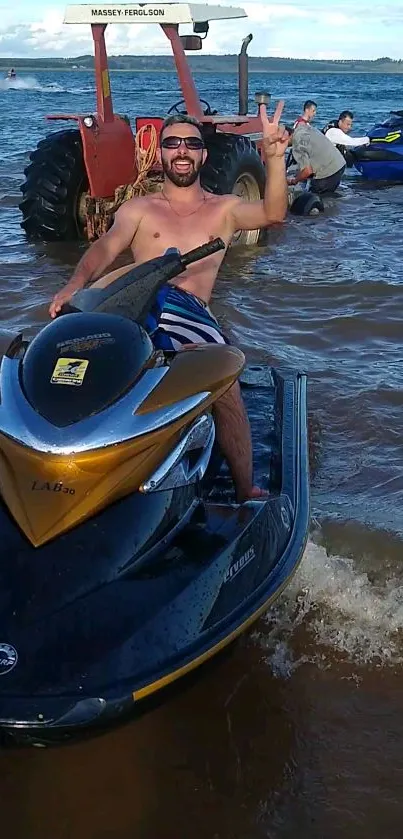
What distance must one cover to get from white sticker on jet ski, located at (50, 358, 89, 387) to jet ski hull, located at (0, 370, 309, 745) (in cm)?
32

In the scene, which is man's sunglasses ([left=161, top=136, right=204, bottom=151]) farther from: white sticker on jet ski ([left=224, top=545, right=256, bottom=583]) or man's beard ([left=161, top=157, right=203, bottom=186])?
white sticker on jet ski ([left=224, top=545, right=256, bottom=583])

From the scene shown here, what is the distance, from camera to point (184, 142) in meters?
3.50

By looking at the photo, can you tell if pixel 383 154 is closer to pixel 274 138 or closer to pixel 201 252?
pixel 274 138

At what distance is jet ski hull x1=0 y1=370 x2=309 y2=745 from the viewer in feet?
5.72

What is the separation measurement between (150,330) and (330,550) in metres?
1.22

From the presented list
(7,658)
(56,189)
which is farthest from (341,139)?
(7,658)

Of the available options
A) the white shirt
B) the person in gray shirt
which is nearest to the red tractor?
the person in gray shirt

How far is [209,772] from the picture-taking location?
7.40ft

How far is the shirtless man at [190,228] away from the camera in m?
2.85

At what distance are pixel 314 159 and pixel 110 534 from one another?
967 centimetres

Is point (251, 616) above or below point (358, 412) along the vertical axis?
above

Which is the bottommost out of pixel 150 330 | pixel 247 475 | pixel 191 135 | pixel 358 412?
pixel 358 412

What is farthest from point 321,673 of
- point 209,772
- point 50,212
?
point 50,212

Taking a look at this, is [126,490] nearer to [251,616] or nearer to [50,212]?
[251,616]
